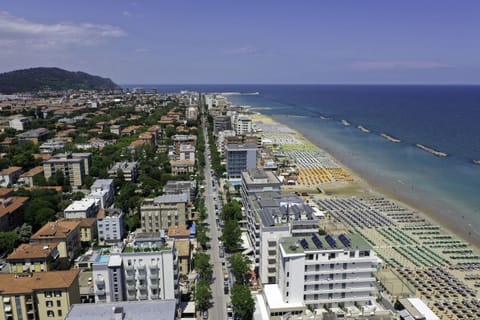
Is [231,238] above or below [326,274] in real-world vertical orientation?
below

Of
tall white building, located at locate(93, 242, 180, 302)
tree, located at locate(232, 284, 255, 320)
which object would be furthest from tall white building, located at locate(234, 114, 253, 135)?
tall white building, located at locate(93, 242, 180, 302)

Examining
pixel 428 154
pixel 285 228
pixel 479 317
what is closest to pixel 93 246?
pixel 285 228

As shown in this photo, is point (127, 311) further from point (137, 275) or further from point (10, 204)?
point (10, 204)

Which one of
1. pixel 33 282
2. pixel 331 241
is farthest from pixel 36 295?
pixel 331 241

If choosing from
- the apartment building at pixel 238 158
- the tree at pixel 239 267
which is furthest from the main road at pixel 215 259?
the apartment building at pixel 238 158

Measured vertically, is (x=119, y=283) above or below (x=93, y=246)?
above

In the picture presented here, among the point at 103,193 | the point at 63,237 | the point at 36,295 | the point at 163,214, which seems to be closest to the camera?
the point at 36,295

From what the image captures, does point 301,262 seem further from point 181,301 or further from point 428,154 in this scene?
point 428,154
